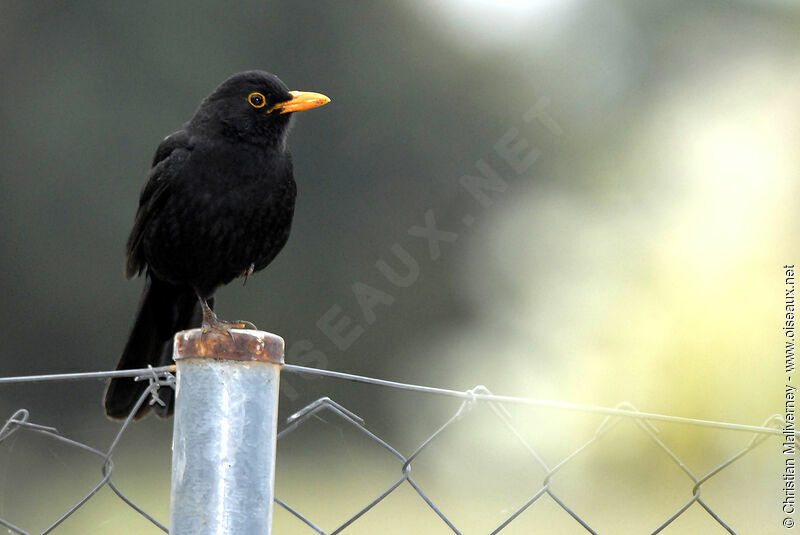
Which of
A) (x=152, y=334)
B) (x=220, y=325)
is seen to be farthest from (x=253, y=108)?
(x=220, y=325)

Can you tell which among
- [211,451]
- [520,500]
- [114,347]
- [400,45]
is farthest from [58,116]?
[211,451]

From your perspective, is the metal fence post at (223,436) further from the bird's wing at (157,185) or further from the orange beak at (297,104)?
the orange beak at (297,104)

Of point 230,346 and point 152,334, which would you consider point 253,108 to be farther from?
point 230,346

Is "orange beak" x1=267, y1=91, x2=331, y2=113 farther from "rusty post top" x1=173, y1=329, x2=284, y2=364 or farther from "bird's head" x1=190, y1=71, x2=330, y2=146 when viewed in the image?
"rusty post top" x1=173, y1=329, x2=284, y2=364

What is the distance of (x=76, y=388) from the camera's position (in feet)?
61.7

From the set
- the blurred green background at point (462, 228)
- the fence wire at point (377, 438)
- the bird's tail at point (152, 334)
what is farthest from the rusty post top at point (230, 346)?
the blurred green background at point (462, 228)

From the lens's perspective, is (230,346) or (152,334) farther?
(152,334)

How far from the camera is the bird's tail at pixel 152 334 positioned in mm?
3006

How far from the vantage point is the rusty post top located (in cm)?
147

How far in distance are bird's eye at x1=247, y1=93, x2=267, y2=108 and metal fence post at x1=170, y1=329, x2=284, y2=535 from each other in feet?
7.67

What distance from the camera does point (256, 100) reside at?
3740 mm

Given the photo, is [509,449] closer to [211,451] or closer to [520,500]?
[520,500]

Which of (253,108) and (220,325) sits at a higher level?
(253,108)

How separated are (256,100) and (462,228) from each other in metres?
20.5
